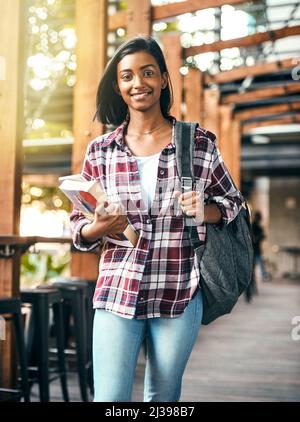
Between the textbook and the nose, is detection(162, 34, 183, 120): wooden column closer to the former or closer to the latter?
the nose

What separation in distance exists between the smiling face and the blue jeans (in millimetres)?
536

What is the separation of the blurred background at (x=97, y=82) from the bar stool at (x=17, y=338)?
313mm

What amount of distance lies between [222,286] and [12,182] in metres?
1.91

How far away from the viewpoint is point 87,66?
167 inches

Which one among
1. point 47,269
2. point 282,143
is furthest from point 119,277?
point 282,143

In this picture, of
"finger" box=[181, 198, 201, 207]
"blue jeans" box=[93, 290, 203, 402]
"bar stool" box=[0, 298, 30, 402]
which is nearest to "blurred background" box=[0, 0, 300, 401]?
"bar stool" box=[0, 298, 30, 402]

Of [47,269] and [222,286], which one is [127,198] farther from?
[47,269]

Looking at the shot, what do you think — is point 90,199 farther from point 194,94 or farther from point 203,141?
point 194,94

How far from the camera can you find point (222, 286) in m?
1.83

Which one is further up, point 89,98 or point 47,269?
point 89,98

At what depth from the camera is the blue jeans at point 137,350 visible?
178 centimetres
